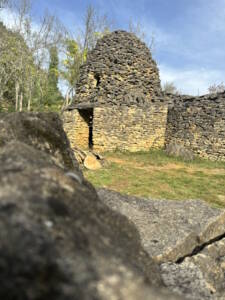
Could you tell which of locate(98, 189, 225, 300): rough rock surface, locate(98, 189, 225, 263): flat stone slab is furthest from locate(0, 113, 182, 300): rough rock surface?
locate(98, 189, 225, 263): flat stone slab

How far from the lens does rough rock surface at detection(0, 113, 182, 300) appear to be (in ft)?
1.92

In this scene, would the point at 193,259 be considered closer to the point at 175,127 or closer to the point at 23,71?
the point at 175,127

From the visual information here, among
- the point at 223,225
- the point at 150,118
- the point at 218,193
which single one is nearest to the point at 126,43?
the point at 150,118

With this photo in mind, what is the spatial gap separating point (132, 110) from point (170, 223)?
1093 centimetres

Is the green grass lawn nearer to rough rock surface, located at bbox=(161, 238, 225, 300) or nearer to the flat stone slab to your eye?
the flat stone slab

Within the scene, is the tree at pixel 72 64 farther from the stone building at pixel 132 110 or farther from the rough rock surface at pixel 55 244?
the rough rock surface at pixel 55 244

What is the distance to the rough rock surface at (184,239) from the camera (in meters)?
1.42

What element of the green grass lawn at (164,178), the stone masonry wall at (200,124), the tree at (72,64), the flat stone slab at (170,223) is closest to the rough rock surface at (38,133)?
the flat stone slab at (170,223)

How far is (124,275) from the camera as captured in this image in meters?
0.65

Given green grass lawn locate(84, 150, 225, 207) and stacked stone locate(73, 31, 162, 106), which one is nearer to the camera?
green grass lawn locate(84, 150, 225, 207)

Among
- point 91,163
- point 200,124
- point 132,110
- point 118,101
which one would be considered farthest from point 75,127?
point 200,124

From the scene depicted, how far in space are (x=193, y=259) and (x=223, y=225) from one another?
0.86 meters

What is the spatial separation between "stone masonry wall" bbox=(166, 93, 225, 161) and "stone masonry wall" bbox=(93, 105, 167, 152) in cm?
102

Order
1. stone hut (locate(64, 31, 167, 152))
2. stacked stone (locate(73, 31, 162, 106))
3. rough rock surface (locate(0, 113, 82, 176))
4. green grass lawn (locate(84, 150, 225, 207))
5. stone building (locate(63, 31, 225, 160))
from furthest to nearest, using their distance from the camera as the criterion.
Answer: stacked stone (locate(73, 31, 162, 106)) < stone hut (locate(64, 31, 167, 152)) < stone building (locate(63, 31, 225, 160)) < green grass lawn (locate(84, 150, 225, 207)) < rough rock surface (locate(0, 113, 82, 176))
